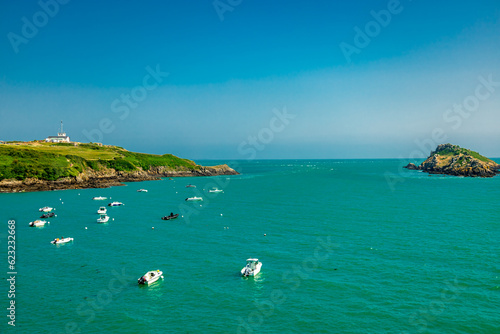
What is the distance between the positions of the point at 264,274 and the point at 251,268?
193 centimetres

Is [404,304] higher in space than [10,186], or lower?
lower

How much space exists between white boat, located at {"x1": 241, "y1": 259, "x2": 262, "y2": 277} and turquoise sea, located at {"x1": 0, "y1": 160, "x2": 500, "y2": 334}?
796 mm

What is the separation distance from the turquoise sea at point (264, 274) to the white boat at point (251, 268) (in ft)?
2.61

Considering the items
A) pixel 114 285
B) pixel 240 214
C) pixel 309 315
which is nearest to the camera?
pixel 309 315

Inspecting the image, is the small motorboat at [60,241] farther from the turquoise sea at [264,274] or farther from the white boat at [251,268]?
the white boat at [251,268]

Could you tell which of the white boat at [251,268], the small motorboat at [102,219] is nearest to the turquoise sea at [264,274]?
the white boat at [251,268]

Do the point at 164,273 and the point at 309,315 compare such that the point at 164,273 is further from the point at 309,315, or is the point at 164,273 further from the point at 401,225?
the point at 401,225

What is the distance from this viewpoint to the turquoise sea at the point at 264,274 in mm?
28391

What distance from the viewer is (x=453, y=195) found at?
10538 cm

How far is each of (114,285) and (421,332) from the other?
31.2 m

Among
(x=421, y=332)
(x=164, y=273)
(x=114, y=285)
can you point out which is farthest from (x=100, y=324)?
(x=421, y=332)

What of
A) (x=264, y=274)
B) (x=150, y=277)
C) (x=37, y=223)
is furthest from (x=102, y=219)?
(x=264, y=274)

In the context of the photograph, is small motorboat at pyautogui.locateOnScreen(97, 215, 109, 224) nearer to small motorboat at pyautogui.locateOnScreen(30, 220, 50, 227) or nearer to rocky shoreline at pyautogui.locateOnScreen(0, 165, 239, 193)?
small motorboat at pyautogui.locateOnScreen(30, 220, 50, 227)

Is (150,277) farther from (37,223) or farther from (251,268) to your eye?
(37,223)
